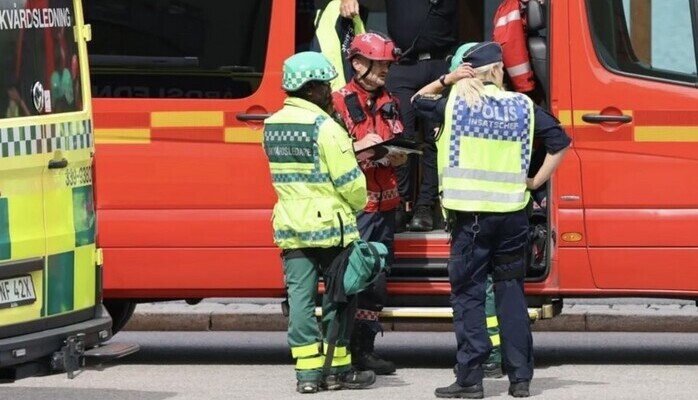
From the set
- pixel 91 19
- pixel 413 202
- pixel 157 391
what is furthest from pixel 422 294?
pixel 91 19

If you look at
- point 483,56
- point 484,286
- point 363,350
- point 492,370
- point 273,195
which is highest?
point 483,56

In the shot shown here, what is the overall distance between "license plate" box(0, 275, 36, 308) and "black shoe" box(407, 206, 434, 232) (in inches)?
119

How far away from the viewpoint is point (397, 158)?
10.2 meters

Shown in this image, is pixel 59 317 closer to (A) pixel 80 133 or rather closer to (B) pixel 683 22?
(A) pixel 80 133

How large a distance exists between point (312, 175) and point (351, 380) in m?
1.11

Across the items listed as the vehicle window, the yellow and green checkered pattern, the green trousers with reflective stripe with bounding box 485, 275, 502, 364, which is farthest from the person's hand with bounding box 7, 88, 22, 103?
the green trousers with reflective stripe with bounding box 485, 275, 502, 364

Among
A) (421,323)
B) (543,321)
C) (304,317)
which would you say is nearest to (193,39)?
(304,317)

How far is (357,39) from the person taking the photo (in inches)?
408

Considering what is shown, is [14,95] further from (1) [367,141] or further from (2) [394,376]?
(2) [394,376]

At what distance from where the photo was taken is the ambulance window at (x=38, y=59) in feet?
27.4

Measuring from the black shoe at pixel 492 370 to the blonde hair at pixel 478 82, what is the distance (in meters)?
1.57

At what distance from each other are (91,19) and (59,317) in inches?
97.2

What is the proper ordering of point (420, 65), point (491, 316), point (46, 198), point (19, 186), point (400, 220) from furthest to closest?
point (420, 65), point (400, 220), point (491, 316), point (46, 198), point (19, 186)

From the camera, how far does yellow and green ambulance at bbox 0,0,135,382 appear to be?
8320mm
